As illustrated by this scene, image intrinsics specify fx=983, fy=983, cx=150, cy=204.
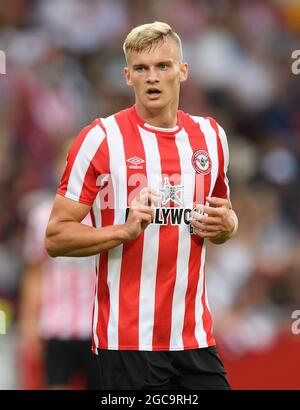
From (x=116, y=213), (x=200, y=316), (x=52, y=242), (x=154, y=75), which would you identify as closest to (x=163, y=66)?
(x=154, y=75)

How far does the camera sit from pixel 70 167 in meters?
4.31

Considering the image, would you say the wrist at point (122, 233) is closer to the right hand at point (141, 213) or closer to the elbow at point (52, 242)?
the right hand at point (141, 213)

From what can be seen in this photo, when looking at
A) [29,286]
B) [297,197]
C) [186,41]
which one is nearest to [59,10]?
[186,41]

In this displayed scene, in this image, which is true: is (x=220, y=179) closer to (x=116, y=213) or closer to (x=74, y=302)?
(x=116, y=213)

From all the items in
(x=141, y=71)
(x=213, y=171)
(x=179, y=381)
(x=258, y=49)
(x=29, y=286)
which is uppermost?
(x=258, y=49)

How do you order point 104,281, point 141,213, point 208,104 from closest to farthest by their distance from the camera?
point 141,213 < point 104,281 < point 208,104

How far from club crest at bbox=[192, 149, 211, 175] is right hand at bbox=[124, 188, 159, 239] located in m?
0.35

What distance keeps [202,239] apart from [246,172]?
5350mm

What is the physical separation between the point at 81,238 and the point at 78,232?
0.03m

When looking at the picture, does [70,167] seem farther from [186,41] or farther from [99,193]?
[186,41]

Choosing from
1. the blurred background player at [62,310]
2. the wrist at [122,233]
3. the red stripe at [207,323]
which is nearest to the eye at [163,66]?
the wrist at [122,233]

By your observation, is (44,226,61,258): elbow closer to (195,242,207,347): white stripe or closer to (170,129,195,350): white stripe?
(170,129,195,350): white stripe

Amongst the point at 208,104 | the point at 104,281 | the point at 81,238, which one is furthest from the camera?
the point at 208,104

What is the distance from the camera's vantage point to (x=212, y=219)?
4.25 m
